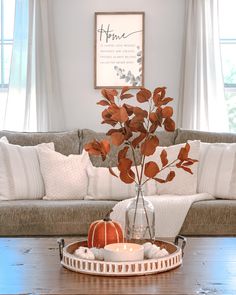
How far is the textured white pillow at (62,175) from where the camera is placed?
4.21 m

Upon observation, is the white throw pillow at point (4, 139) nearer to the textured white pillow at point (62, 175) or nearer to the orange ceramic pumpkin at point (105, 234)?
the textured white pillow at point (62, 175)

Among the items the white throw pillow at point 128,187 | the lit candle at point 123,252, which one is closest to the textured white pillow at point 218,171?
the white throw pillow at point 128,187

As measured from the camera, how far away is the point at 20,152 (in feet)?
14.1

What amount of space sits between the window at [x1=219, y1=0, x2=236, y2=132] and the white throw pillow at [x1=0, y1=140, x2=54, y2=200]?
1837 mm

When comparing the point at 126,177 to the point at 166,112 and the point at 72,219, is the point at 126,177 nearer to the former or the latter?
the point at 166,112

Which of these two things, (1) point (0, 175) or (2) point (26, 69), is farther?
(2) point (26, 69)

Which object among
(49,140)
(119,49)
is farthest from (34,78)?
(49,140)

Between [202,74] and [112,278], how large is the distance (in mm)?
3325

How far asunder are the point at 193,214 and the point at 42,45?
2.17 meters

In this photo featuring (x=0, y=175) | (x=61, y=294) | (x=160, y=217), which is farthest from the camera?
(x=0, y=175)

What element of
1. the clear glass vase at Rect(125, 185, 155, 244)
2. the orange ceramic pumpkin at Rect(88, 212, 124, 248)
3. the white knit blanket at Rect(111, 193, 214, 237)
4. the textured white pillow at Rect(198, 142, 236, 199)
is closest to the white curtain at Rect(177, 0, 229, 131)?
the textured white pillow at Rect(198, 142, 236, 199)

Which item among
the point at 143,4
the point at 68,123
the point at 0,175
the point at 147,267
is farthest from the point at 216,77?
the point at 147,267

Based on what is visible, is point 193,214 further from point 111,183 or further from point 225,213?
point 111,183

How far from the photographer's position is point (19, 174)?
4223mm
